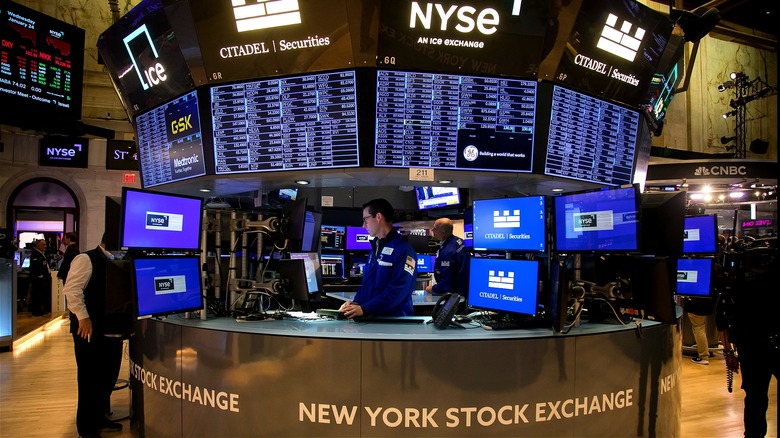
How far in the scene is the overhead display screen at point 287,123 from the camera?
3303 millimetres

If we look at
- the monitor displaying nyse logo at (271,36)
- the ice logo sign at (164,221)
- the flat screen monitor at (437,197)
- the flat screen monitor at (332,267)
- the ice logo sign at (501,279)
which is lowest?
the flat screen monitor at (332,267)

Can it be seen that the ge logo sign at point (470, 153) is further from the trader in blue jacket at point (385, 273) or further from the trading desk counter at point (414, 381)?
the trading desk counter at point (414, 381)

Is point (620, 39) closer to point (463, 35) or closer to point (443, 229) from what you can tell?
point (463, 35)

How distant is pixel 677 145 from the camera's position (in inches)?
474

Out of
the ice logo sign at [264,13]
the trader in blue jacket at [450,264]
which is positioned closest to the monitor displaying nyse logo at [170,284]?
the ice logo sign at [264,13]

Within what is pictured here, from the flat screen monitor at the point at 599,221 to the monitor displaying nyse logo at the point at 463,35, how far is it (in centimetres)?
96

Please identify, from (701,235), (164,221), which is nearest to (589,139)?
(701,235)

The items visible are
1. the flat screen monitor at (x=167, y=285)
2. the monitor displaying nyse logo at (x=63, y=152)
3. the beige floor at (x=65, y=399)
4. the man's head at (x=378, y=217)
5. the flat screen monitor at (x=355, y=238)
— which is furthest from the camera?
the monitor displaying nyse logo at (x=63, y=152)

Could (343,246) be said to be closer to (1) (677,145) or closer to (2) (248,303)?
(2) (248,303)

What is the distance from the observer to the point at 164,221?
3.18 m

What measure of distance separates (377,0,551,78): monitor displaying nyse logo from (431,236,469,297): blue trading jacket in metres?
2.01

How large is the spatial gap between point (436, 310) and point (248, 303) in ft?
4.30

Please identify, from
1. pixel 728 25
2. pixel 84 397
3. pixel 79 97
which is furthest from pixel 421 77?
pixel 728 25

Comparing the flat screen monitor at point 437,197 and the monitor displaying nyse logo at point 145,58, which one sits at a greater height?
the monitor displaying nyse logo at point 145,58
